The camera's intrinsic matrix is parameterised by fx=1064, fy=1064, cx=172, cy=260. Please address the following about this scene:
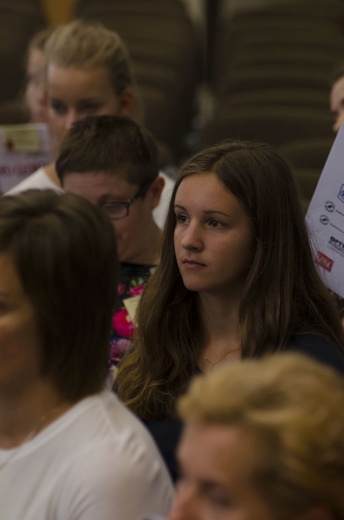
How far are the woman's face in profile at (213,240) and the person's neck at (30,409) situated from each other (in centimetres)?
60

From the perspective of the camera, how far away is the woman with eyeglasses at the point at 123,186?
268cm

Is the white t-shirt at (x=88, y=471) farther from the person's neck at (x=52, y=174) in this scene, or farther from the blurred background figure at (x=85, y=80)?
the blurred background figure at (x=85, y=80)

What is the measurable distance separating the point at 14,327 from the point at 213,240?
2.27ft

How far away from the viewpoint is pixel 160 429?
2113 mm

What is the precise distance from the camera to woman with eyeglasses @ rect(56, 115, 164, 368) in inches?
105

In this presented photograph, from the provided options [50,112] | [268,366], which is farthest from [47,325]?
[50,112]

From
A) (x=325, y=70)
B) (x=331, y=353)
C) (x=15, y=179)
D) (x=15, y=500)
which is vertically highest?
(x=15, y=500)

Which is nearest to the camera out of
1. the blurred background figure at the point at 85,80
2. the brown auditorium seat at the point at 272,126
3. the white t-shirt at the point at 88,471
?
the white t-shirt at the point at 88,471

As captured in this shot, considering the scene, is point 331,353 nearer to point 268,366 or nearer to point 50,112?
point 268,366

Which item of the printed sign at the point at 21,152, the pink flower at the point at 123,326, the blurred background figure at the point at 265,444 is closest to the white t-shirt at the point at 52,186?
the printed sign at the point at 21,152

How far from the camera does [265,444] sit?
1.10 m

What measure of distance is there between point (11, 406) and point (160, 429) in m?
0.57

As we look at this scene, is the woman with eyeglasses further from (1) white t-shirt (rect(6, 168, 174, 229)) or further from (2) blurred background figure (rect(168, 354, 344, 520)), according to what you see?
(2) blurred background figure (rect(168, 354, 344, 520))

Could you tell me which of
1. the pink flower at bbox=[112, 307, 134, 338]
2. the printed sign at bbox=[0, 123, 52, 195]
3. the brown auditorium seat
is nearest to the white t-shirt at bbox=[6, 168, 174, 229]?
the printed sign at bbox=[0, 123, 52, 195]
